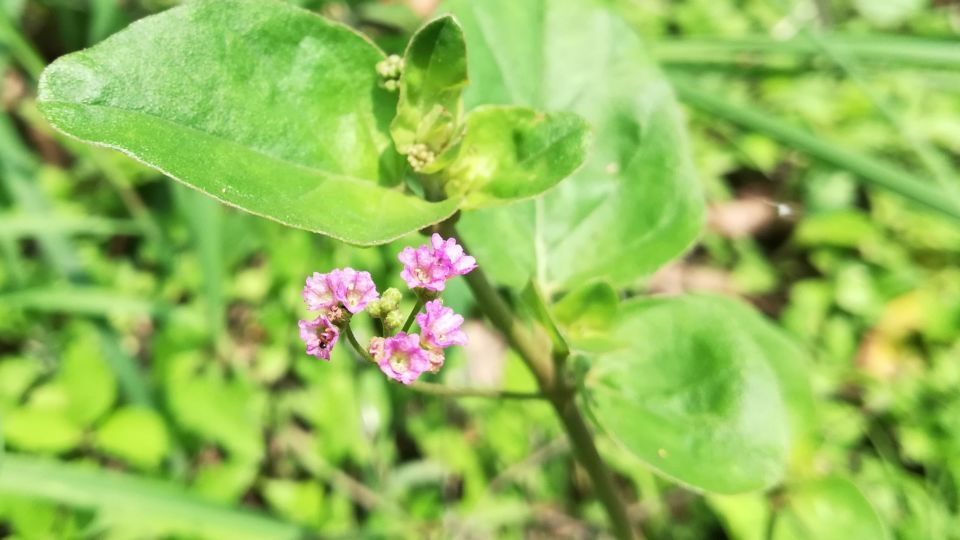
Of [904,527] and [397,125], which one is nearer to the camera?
[397,125]

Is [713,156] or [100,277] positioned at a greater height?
[100,277]

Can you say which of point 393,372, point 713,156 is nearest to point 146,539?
point 393,372

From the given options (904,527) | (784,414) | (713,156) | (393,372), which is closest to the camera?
(393,372)

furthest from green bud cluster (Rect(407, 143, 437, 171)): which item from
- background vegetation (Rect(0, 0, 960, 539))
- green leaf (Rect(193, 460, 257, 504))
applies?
green leaf (Rect(193, 460, 257, 504))

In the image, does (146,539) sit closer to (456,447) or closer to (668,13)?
(456,447)

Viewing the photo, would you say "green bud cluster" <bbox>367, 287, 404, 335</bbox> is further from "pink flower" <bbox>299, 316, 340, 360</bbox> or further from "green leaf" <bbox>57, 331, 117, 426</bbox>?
"green leaf" <bbox>57, 331, 117, 426</bbox>

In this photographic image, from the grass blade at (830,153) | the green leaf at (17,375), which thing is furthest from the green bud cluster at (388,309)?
the green leaf at (17,375)

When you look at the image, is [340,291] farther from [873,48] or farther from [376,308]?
[873,48]

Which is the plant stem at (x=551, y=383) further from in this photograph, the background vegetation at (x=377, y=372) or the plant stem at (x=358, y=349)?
the background vegetation at (x=377, y=372)
